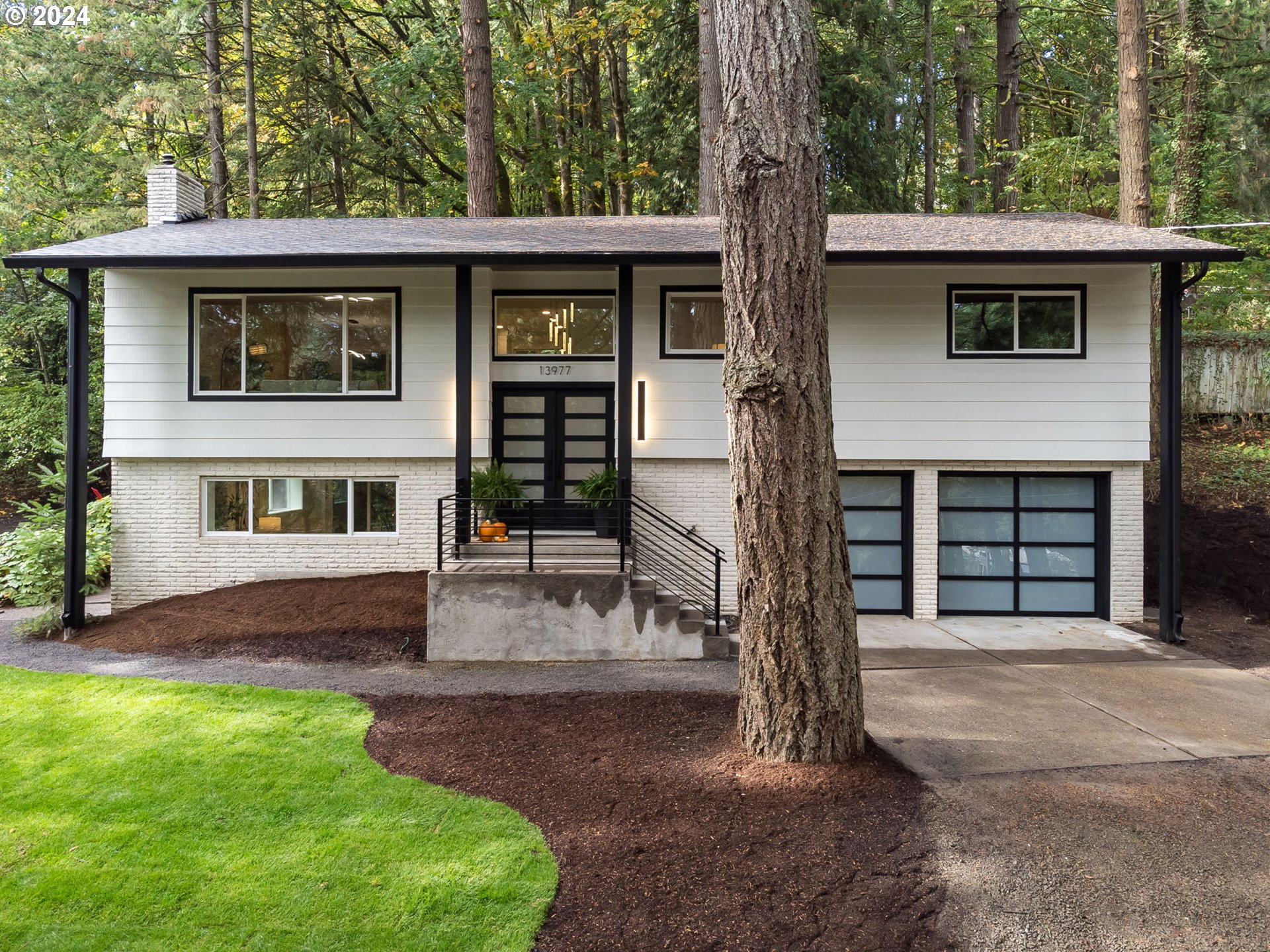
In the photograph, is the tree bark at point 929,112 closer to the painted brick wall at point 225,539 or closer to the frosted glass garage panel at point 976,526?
the frosted glass garage panel at point 976,526

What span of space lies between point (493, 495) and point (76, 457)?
5.06 metres

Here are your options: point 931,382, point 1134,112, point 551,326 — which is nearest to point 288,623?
point 551,326

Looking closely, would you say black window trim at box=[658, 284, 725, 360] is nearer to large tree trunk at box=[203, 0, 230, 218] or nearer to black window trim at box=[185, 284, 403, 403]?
black window trim at box=[185, 284, 403, 403]

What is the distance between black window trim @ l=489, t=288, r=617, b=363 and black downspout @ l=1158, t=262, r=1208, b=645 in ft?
22.6

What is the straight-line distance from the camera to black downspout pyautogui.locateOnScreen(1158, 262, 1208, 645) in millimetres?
8711

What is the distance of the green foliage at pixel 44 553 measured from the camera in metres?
9.52

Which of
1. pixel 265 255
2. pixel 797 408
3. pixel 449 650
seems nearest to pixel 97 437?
pixel 265 255

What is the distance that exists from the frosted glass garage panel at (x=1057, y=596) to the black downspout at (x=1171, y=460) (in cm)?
118

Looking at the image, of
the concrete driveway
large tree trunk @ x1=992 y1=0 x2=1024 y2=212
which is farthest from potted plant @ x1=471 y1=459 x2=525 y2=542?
large tree trunk @ x1=992 y1=0 x2=1024 y2=212

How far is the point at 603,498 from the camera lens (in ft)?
30.8

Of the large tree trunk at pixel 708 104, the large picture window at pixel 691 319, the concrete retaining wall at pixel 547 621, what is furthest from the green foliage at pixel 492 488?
the large tree trunk at pixel 708 104

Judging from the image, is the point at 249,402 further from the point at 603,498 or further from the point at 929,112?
the point at 929,112

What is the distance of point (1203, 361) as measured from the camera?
581 inches

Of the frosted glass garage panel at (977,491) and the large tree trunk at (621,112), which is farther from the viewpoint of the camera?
the large tree trunk at (621,112)
